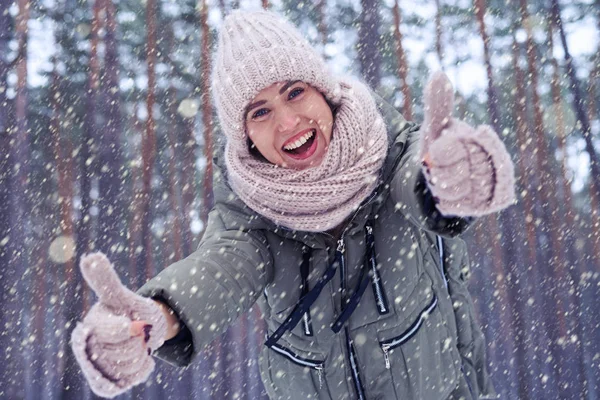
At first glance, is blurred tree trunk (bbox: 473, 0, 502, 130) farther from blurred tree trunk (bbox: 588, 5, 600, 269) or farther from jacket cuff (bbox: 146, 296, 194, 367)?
jacket cuff (bbox: 146, 296, 194, 367)

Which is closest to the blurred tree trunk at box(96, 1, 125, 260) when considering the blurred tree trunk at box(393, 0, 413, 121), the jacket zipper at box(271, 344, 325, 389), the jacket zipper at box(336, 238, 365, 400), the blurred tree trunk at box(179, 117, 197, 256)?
the blurred tree trunk at box(179, 117, 197, 256)

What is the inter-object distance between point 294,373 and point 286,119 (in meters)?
0.48

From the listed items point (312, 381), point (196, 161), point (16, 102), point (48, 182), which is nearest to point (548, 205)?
point (196, 161)

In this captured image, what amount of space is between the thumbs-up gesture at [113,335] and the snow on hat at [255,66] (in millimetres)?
436

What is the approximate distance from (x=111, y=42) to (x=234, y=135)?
1.49 meters

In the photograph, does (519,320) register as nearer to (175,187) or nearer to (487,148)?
(175,187)

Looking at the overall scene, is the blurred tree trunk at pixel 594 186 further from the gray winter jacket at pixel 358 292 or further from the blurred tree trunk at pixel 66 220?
the blurred tree trunk at pixel 66 220

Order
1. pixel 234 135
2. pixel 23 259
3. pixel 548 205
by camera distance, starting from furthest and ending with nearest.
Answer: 1. pixel 548 205
2. pixel 23 259
3. pixel 234 135

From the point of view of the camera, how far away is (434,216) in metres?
0.72

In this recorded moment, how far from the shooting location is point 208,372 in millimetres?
2191

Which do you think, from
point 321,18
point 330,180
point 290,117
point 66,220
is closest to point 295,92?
point 290,117

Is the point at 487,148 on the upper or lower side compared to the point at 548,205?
upper

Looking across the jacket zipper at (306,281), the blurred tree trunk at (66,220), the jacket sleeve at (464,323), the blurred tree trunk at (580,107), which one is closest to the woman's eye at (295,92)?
the jacket zipper at (306,281)

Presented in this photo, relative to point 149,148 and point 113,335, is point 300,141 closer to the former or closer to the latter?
point 113,335
